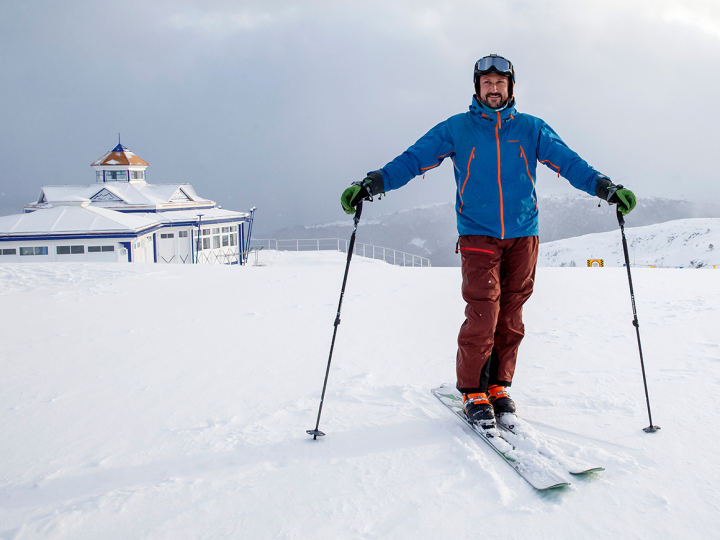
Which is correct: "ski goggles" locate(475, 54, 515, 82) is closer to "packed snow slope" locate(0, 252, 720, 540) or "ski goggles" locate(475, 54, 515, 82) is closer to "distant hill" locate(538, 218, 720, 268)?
"packed snow slope" locate(0, 252, 720, 540)

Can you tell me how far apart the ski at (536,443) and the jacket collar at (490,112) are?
1.47 m

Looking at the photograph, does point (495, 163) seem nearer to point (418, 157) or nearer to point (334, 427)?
point (418, 157)

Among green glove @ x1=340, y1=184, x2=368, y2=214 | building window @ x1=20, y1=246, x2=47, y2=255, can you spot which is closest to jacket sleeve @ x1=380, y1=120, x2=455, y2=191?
green glove @ x1=340, y1=184, x2=368, y2=214

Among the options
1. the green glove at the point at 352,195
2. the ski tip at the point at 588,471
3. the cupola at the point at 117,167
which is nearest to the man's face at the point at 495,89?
the green glove at the point at 352,195

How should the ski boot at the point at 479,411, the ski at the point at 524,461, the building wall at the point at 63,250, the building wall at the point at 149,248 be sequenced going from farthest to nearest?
the building wall at the point at 149,248 < the building wall at the point at 63,250 < the ski boot at the point at 479,411 < the ski at the point at 524,461

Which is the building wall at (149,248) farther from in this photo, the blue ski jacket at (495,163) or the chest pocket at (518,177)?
the chest pocket at (518,177)

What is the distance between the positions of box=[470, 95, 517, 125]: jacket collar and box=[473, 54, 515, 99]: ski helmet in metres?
0.09

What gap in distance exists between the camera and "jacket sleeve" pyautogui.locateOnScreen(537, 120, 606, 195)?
2330 mm

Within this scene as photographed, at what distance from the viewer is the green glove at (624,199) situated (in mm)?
2189

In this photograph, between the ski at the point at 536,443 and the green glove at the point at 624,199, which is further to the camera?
the green glove at the point at 624,199

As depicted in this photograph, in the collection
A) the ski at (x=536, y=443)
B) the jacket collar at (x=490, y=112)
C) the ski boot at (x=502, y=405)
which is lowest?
the ski at (x=536, y=443)

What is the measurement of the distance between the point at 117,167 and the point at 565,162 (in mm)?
31951

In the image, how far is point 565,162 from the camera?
7.76 ft

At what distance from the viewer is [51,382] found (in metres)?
2.92
